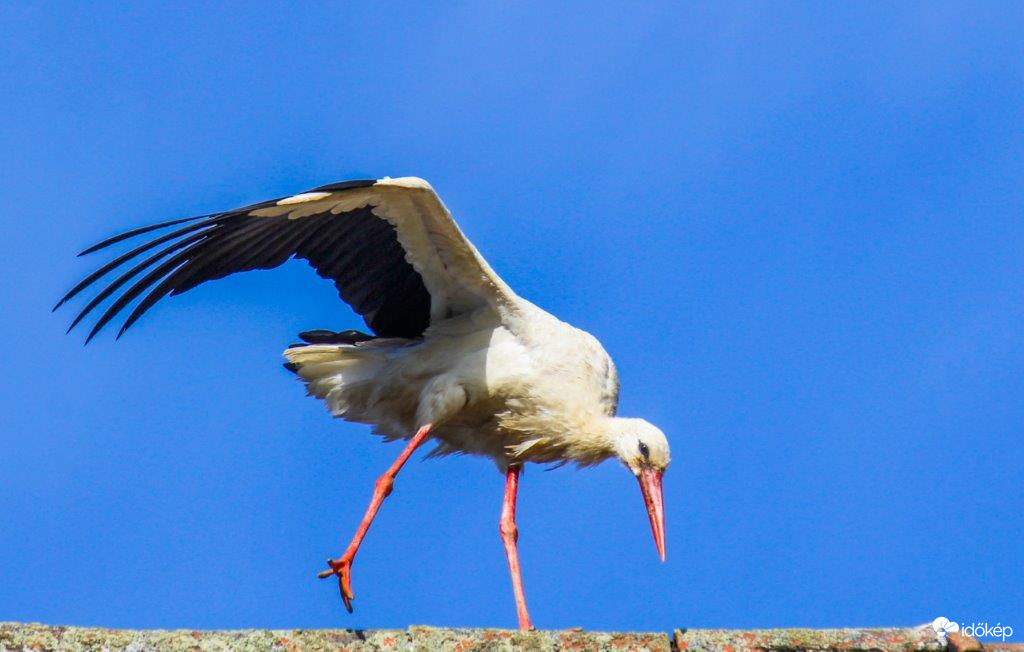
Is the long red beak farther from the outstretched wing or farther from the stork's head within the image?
the outstretched wing

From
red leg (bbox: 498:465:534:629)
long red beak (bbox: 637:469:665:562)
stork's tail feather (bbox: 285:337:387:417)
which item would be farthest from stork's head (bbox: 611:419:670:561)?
stork's tail feather (bbox: 285:337:387:417)

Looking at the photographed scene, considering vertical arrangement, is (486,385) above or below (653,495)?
above

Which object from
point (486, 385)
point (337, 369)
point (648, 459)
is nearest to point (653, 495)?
point (648, 459)

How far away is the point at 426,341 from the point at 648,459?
1304mm

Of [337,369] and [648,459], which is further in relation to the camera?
[337,369]

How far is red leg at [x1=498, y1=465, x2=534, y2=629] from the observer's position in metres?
7.14

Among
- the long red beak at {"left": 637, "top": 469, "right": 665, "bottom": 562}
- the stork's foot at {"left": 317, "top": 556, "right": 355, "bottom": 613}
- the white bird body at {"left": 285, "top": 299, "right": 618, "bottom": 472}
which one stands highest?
the white bird body at {"left": 285, "top": 299, "right": 618, "bottom": 472}

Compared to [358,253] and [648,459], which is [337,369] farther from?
[648,459]

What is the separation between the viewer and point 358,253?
785 cm

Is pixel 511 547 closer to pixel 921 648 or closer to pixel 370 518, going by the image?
pixel 370 518

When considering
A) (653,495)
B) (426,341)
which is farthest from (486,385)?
(653,495)

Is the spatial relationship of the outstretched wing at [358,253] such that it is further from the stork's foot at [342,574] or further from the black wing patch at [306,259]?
the stork's foot at [342,574]

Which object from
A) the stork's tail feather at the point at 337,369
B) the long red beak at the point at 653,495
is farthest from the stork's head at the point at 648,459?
the stork's tail feather at the point at 337,369

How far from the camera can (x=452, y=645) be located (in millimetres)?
4207
